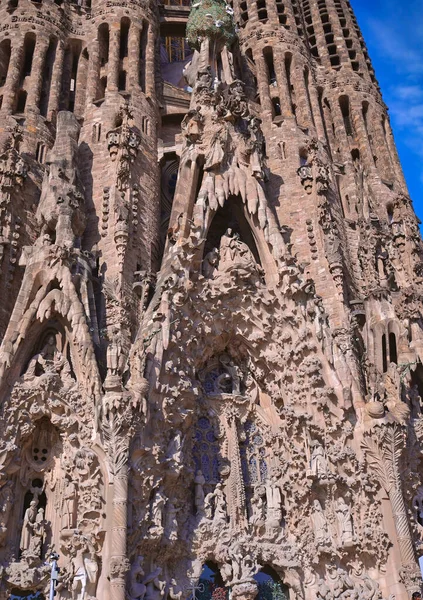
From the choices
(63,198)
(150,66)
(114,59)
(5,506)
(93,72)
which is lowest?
(5,506)

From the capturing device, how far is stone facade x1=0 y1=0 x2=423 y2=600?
12.1 meters

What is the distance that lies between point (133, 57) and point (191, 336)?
8.76m

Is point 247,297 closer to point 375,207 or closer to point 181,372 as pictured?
point 181,372

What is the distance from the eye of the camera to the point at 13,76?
1748cm

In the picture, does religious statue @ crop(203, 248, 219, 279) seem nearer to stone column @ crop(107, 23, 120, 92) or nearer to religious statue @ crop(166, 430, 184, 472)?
religious statue @ crop(166, 430, 184, 472)

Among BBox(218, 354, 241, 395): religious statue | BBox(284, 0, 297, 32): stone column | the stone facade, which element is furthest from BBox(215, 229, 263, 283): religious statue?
BBox(284, 0, 297, 32): stone column

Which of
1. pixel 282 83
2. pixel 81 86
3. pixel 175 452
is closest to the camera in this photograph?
pixel 175 452

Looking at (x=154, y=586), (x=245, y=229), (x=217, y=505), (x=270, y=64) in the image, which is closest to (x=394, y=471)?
(x=217, y=505)

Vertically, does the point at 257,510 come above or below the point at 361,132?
below

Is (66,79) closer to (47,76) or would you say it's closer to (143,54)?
(47,76)

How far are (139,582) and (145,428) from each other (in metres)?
2.45

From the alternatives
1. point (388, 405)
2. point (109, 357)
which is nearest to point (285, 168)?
point (388, 405)

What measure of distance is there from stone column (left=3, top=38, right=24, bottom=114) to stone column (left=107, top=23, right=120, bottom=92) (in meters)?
2.21

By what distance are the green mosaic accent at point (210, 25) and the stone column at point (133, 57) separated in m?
1.41
